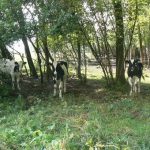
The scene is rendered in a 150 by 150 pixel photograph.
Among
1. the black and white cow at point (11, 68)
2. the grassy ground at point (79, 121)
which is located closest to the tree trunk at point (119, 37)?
the grassy ground at point (79, 121)

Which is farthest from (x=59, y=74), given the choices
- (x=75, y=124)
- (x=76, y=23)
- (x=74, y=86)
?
(x=75, y=124)

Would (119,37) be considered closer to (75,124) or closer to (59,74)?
(59,74)

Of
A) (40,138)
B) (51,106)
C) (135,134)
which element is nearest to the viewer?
(40,138)

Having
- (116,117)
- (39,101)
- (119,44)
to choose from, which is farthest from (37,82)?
(116,117)

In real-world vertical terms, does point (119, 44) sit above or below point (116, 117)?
above

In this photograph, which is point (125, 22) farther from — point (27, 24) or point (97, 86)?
point (27, 24)

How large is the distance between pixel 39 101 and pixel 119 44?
20.5ft

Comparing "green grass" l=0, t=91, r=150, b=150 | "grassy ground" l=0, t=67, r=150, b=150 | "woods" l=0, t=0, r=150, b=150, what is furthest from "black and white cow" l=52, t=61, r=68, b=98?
"green grass" l=0, t=91, r=150, b=150

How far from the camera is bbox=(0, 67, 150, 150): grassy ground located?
27.5ft

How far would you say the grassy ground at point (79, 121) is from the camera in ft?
27.5

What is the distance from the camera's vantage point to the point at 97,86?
20.2m

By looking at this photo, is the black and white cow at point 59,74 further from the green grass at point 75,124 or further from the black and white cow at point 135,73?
the black and white cow at point 135,73

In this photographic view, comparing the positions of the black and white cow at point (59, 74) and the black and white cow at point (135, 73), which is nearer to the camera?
the black and white cow at point (59, 74)

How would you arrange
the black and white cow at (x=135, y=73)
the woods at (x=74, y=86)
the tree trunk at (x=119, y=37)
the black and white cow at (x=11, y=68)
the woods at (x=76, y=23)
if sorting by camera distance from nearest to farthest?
the woods at (x=74, y=86) < the woods at (x=76, y=23) < the tree trunk at (x=119, y=37) < the black and white cow at (x=135, y=73) < the black and white cow at (x=11, y=68)
